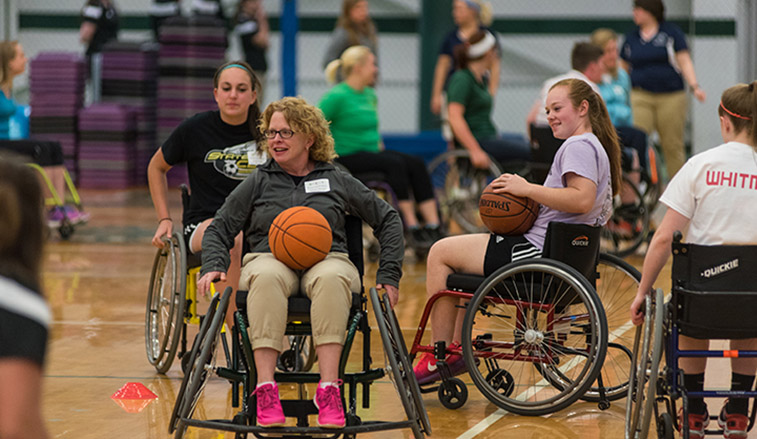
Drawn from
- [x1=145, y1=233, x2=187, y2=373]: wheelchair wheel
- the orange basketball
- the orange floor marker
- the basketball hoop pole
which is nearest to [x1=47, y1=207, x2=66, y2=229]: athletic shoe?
the basketball hoop pole

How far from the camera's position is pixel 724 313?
10.3ft

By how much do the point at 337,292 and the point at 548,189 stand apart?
3.07ft

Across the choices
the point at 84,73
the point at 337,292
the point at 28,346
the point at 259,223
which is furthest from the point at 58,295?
the point at 84,73

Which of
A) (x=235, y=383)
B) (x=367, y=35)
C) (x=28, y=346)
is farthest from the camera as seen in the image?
(x=367, y=35)

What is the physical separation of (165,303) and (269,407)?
1.43 meters

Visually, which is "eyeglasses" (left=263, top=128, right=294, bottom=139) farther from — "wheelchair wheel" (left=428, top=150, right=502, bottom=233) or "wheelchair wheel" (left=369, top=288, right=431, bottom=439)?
"wheelchair wheel" (left=428, top=150, right=502, bottom=233)

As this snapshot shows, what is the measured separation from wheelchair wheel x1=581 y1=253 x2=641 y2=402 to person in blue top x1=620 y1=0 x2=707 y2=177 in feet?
13.2

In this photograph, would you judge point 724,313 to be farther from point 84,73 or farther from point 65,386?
point 84,73

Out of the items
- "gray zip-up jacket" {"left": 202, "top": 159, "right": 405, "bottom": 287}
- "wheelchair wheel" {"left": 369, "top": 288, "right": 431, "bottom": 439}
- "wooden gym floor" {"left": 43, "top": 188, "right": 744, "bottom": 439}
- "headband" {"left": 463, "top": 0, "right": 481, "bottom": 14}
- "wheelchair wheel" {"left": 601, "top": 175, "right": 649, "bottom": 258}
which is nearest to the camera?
"wheelchair wheel" {"left": 369, "top": 288, "right": 431, "bottom": 439}

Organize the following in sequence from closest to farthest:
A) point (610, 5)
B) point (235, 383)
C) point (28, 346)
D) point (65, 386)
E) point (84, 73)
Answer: point (28, 346) < point (235, 383) < point (65, 386) < point (84, 73) < point (610, 5)

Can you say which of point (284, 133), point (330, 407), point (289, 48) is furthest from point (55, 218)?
point (330, 407)

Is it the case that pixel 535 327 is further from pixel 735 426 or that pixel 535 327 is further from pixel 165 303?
pixel 165 303

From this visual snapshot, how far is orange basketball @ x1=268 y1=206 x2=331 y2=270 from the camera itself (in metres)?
3.44

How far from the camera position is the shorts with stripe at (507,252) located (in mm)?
3898
